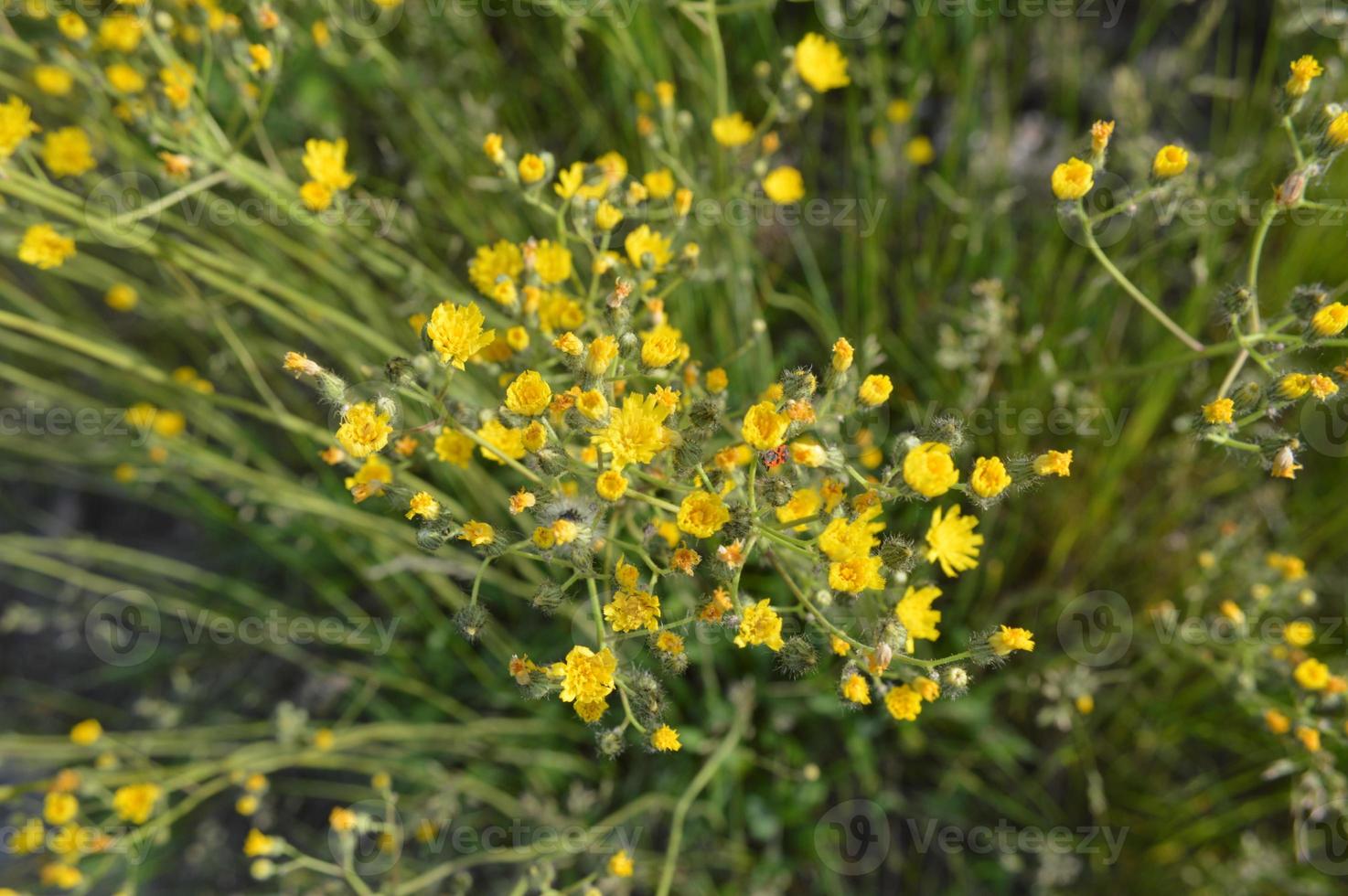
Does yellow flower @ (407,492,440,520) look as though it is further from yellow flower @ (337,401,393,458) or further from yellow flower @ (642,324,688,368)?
yellow flower @ (642,324,688,368)

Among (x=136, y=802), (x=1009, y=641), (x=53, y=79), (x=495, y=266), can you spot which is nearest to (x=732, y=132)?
(x=495, y=266)

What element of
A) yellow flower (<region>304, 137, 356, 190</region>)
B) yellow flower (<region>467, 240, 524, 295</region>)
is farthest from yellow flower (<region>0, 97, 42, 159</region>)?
yellow flower (<region>467, 240, 524, 295</region>)

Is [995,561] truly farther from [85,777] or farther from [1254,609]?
[85,777]

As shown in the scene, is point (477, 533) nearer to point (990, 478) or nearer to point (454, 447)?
point (454, 447)

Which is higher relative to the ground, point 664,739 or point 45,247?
point 45,247

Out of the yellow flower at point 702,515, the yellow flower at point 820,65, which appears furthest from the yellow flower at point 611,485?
the yellow flower at point 820,65
